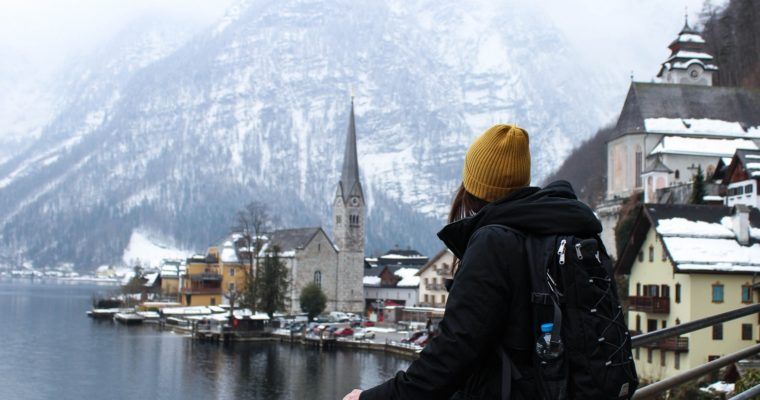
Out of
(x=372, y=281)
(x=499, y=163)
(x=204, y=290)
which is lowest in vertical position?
(x=204, y=290)

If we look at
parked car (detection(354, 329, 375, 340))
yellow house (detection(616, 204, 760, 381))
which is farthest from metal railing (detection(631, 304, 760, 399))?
parked car (detection(354, 329, 375, 340))

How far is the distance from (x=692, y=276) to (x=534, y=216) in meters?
29.7

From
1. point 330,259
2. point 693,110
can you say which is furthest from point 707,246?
point 330,259

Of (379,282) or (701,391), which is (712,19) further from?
(701,391)

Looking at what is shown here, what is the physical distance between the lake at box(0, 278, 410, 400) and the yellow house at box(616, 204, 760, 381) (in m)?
14.5

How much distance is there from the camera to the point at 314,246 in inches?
3450

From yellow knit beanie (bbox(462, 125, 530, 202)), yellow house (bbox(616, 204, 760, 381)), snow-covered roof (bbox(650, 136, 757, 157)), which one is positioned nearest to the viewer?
yellow knit beanie (bbox(462, 125, 530, 202))

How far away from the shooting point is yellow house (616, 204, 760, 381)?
28.5m

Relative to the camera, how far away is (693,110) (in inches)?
2451

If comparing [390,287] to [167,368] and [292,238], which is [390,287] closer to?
[292,238]

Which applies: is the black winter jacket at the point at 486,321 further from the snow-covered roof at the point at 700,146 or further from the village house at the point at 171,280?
the village house at the point at 171,280

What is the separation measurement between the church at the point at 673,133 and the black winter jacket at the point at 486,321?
185 ft

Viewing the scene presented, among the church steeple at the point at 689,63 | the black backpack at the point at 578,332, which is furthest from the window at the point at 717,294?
the church steeple at the point at 689,63

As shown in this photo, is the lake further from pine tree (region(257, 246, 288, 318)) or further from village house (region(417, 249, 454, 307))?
village house (region(417, 249, 454, 307))
